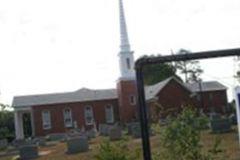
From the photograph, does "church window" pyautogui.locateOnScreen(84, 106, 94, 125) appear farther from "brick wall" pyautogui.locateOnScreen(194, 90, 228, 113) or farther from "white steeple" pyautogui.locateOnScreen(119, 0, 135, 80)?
"brick wall" pyautogui.locateOnScreen(194, 90, 228, 113)

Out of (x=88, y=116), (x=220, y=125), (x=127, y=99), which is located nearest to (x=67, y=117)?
(x=88, y=116)

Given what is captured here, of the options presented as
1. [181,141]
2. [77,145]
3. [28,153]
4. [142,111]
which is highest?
[142,111]

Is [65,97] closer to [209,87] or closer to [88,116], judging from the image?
[88,116]

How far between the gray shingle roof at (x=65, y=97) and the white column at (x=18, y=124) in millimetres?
1314

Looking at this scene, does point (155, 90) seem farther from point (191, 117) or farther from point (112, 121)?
point (191, 117)

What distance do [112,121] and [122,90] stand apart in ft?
13.3

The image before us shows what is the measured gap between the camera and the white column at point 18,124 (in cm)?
6328

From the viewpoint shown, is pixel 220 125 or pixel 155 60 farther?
pixel 220 125

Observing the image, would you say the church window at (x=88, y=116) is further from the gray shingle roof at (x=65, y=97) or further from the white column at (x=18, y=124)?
the white column at (x=18, y=124)

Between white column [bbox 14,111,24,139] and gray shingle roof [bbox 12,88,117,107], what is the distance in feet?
4.31

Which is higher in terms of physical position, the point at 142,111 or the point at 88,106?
the point at 88,106

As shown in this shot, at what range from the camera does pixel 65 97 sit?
2613 inches

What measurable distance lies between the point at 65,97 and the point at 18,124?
6111mm

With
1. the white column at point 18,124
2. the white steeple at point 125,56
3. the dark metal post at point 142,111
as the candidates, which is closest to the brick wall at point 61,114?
the white column at point 18,124
